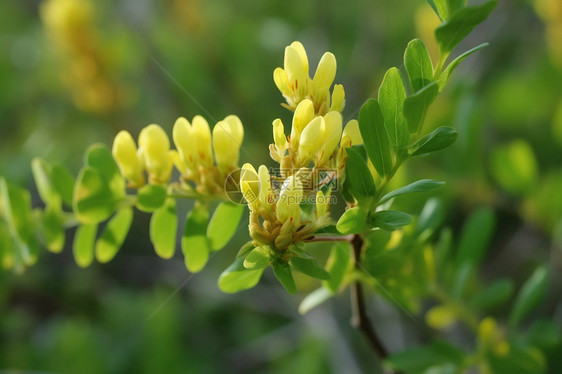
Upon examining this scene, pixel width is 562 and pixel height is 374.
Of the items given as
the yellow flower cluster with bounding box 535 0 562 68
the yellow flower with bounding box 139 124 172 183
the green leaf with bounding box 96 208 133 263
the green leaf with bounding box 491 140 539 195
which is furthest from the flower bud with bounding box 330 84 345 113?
the yellow flower cluster with bounding box 535 0 562 68

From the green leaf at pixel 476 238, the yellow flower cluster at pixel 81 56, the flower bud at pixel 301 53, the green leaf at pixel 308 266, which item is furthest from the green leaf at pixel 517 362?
the yellow flower cluster at pixel 81 56

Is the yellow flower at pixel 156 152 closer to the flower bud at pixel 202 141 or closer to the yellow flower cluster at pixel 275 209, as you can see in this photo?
the flower bud at pixel 202 141

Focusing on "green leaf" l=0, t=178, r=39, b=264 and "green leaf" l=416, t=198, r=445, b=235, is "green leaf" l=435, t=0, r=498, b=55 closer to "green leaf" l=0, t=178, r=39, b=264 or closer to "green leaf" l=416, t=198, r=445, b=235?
"green leaf" l=416, t=198, r=445, b=235

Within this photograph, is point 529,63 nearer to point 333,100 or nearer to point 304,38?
point 304,38

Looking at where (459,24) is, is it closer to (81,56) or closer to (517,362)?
(517,362)

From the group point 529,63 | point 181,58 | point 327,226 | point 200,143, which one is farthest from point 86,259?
point 529,63

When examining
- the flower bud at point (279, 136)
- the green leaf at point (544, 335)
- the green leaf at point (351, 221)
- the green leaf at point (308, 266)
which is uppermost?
the flower bud at point (279, 136)

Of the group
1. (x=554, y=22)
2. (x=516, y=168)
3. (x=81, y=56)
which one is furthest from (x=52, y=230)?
(x=554, y=22)
